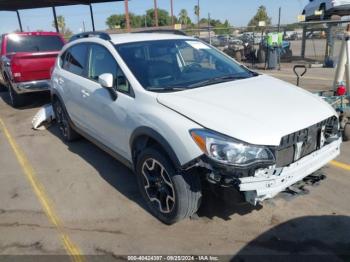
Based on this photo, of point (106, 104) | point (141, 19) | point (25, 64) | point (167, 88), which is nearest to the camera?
point (167, 88)

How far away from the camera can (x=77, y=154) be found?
18.1ft

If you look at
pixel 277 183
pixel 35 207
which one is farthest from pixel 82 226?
pixel 277 183

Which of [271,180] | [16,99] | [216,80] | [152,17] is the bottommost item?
[16,99]

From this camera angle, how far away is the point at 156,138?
10.2 ft

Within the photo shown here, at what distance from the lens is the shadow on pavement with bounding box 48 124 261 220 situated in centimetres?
351

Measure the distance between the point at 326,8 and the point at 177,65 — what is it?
1499 cm

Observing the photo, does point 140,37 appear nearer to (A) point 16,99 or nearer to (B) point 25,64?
(B) point 25,64

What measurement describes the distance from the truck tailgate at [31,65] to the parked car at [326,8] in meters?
13.1

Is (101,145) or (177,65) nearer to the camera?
(177,65)

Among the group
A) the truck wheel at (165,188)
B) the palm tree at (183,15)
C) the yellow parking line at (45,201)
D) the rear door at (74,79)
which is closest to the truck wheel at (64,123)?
the rear door at (74,79)

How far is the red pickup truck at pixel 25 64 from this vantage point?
825cm

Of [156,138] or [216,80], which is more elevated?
[216,80]

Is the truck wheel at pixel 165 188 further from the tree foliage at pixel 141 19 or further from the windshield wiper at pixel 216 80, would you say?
the tree foliage at pixel 141 19

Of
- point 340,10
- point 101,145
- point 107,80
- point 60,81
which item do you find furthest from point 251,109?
point 340,10
